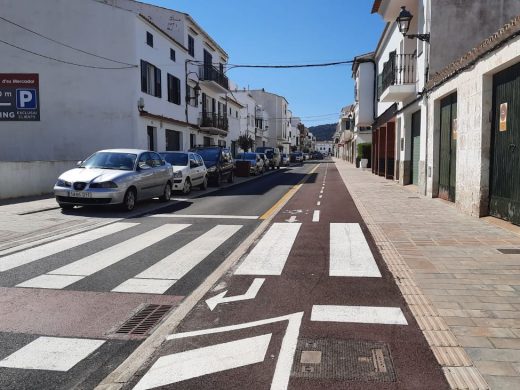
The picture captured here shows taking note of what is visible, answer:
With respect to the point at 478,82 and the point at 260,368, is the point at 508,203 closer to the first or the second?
the point at 478,82

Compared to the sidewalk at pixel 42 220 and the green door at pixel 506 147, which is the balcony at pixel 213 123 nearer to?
the sidewalk at pixel 42 220

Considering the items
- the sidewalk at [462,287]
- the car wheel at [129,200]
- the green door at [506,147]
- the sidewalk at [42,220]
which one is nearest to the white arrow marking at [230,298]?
the sidewalk at [462,287]

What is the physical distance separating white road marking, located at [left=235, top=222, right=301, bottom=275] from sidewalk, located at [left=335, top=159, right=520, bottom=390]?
57.8 inches

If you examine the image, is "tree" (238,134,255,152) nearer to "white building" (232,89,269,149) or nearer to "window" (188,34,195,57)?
"white building" (232,89,269,149)

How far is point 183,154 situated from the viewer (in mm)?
18016

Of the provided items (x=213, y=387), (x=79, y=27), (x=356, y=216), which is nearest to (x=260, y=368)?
(x=213, y=387)

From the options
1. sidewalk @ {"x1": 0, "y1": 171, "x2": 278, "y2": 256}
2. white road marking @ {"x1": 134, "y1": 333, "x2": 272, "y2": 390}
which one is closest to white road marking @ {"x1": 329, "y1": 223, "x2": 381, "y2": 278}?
white road marking @ {"x1": 134, "y1": 333, "x2": 272, "y2": 390}

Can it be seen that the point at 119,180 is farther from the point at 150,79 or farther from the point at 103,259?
the point at 150,79

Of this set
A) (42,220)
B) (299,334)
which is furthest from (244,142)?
(299,334)

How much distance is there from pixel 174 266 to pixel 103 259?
1.15 metres

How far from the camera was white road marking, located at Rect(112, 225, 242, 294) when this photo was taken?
538 centimetres

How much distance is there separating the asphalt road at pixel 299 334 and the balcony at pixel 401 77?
12.6 m

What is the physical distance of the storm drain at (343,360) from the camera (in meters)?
3.21

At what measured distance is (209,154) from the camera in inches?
880
